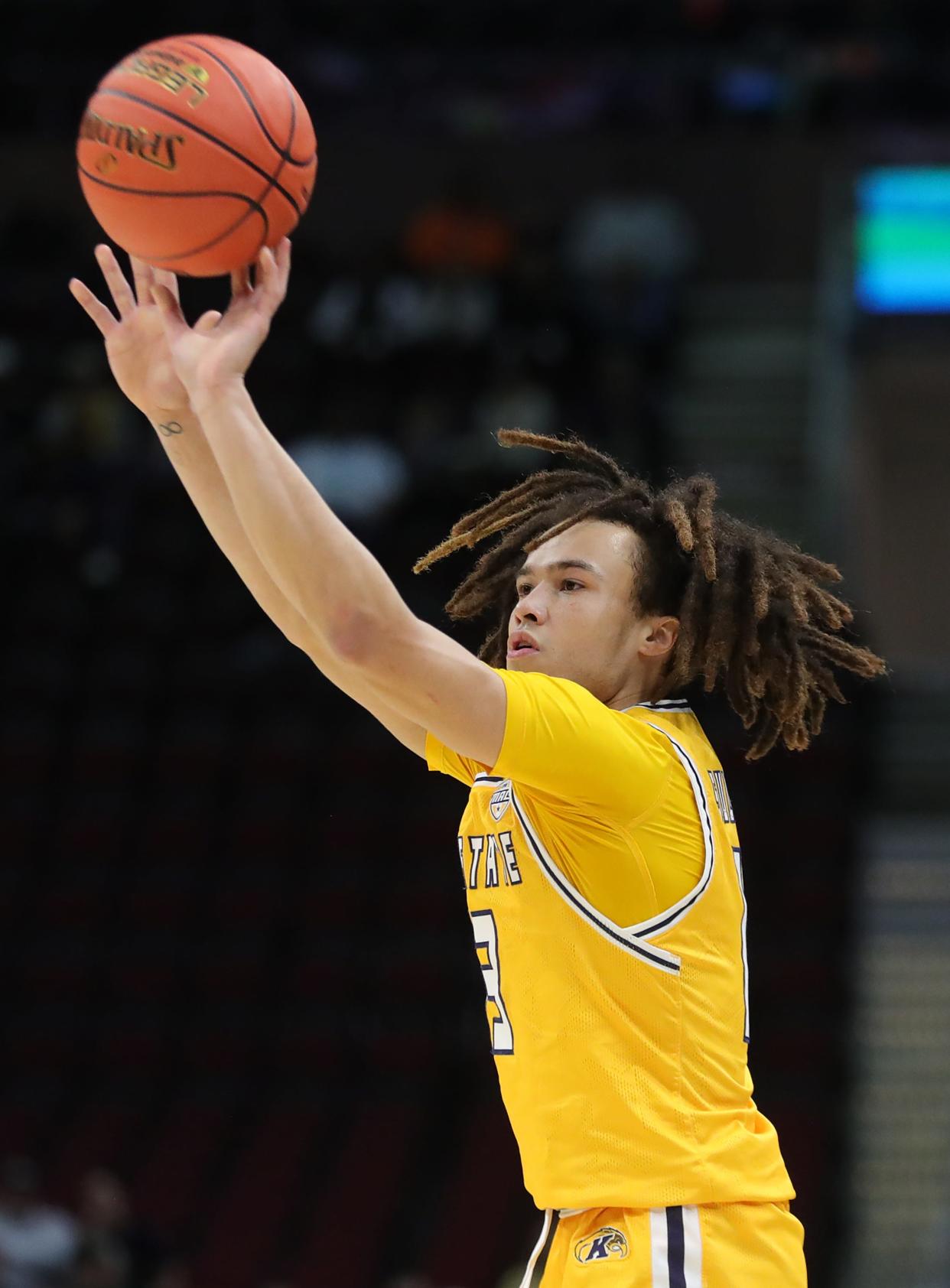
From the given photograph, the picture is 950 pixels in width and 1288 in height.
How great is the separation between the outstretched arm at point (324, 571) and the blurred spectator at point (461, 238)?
985cm

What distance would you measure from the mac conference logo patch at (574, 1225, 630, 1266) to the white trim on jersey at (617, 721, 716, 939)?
0.47 metres

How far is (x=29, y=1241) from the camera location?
28.5ft

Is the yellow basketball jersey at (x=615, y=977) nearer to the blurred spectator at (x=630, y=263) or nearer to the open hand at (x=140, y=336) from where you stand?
the open hand at (x=140, y=336)

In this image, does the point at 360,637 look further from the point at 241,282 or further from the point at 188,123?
the point at 188,123

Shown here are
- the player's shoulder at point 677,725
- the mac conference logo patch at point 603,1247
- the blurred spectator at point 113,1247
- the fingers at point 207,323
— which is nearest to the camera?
the fingers at point 207,323

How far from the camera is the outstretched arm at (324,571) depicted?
109 inches

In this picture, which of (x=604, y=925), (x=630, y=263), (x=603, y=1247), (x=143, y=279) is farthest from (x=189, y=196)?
(x=630, y=263)

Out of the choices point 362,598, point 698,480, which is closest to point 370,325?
point 698,480

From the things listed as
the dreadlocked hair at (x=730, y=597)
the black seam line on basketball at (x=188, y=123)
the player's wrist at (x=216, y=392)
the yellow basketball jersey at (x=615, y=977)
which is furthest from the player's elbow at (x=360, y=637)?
the black seam line on basketball at (x=188, y=123)

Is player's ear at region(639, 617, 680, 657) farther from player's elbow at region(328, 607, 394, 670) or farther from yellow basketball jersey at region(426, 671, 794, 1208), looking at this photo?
player's elbow at region(328, 607, 394, 670)

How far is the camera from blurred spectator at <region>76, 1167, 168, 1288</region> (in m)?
8.34

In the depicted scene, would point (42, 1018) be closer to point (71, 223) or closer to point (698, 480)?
point (71, 223)

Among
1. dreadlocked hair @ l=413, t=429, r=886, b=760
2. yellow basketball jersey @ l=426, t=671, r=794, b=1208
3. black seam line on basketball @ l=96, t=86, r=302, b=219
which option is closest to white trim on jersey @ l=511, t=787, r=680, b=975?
yellow basketball jersey @ l=426, t=671, r=794, b=1208

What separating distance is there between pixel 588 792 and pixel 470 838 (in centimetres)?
39
